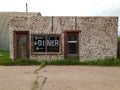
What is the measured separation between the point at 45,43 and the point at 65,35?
150cm

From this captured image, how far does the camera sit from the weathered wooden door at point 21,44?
73.1ft

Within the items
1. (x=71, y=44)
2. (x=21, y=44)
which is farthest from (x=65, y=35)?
(x=21, y=44)

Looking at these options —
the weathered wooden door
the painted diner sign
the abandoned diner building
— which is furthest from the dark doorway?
the weathered wooden door

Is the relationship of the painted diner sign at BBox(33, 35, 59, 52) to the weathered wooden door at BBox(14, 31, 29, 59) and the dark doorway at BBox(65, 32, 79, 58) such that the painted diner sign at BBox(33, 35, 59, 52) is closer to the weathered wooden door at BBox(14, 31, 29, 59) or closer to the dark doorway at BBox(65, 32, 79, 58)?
the weathered wooden door at BBox(14, 31, 29, 59)

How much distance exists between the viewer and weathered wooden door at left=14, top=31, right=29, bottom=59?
877 inches

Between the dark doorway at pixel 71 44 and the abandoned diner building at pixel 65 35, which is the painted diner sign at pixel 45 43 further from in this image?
the dark doorway at pixel 71 44

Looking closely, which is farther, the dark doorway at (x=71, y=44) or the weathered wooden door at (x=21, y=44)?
the weathered wooden door at (x=21, y=44)

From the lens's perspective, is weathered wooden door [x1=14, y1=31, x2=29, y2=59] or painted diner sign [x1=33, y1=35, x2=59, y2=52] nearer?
painted diner sign [x1=33, y1=35, x2=59, y2=52]

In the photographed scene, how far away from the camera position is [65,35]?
72.5 feet

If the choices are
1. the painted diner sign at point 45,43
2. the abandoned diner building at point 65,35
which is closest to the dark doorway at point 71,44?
the abandoned diner building at point 65,35
